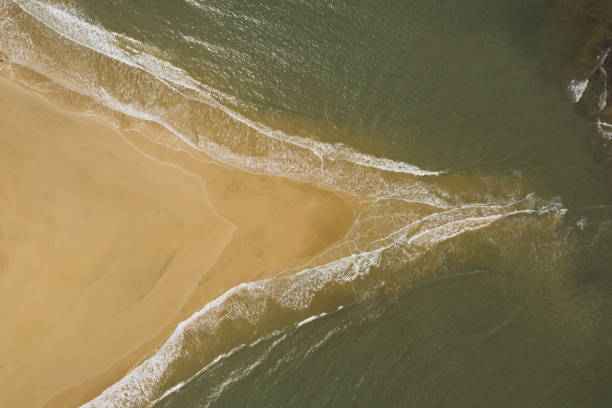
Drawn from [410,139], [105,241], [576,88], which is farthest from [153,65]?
[576,88]

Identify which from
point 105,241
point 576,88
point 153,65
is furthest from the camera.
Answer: point 576,88

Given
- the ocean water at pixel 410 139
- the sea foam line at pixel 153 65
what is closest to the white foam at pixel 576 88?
the ocean water at pixel 410 139

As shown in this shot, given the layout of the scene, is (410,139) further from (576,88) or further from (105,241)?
(105,241)

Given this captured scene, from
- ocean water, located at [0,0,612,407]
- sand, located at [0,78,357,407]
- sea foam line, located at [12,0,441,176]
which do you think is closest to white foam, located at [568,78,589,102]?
ocean water, located at [0,0,612,407]

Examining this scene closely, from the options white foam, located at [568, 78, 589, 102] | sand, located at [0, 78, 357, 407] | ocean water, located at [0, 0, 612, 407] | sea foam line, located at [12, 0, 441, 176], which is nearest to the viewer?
sand, located at [0, 78, 357, 407]

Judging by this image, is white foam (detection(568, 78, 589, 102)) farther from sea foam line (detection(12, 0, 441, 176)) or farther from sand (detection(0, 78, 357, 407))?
sand (detection(0, 78, 357, 407))

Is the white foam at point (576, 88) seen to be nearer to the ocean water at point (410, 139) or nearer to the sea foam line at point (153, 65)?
the ocean water at point (410, 139)
